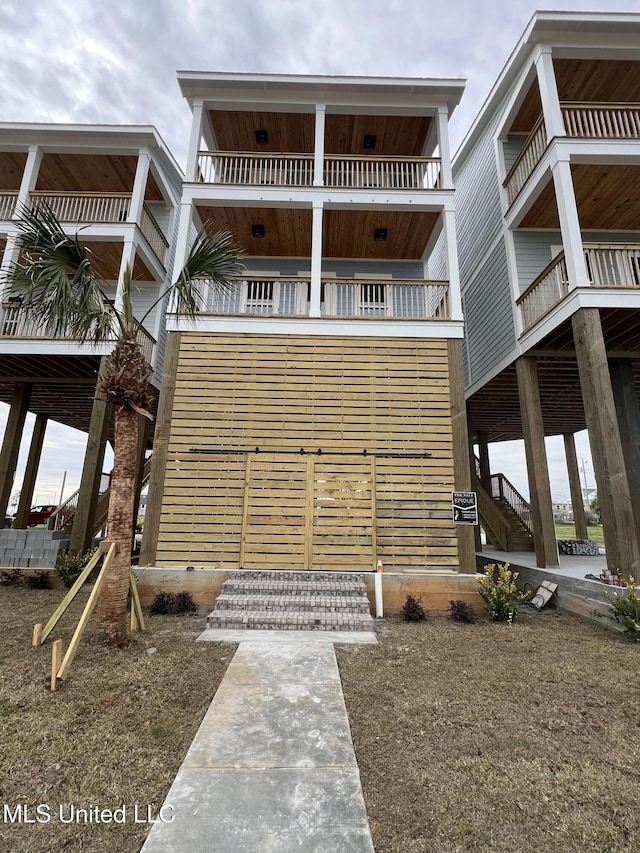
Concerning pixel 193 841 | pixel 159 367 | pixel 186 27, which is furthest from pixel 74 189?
pixel 193 841

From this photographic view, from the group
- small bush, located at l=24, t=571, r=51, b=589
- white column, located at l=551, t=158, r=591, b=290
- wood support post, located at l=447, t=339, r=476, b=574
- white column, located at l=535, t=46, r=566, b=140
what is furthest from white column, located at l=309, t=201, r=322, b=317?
small bush, located at l=24, t=571, r=51, b=589

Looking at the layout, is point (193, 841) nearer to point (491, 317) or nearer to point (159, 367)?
point (159, 367)

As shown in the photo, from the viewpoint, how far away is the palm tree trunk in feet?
15.7

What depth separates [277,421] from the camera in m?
8.19

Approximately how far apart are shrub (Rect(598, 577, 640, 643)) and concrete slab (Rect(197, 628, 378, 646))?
359 centimetres

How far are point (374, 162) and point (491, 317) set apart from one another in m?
5.52

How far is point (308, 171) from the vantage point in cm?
1034

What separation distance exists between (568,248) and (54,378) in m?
13.8

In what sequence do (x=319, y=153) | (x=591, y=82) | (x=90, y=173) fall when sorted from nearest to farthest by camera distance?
(x=591, y=82) → (x=319, y=153) → (x=90, y=173)

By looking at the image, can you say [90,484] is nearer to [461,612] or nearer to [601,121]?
[461,612]

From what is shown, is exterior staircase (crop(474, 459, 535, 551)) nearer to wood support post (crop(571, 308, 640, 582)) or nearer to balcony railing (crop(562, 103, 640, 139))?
wood support post (crop(571, 308, 640, 582))

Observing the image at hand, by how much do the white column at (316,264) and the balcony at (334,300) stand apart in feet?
0.83

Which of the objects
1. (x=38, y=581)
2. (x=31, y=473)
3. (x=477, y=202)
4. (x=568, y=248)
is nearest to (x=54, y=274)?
(x=38, y=581)

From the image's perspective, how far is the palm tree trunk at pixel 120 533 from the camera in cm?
477
